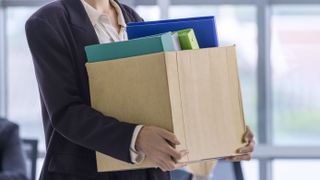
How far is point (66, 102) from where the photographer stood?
1.19 metres

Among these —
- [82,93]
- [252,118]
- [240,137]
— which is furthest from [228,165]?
[252,118]

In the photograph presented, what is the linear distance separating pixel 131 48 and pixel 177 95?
0.14m

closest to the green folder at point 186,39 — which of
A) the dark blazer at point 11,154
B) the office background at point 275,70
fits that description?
the dark blazer at point 11,154

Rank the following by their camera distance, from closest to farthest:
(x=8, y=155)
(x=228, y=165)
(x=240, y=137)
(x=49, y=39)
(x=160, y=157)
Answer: (x=160, y=157) < (x=49, y=39) < (x=240, y=137) < (x=228, y=165) < (x=8, y=155)

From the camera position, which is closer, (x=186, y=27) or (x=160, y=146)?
(x=160, y=146)

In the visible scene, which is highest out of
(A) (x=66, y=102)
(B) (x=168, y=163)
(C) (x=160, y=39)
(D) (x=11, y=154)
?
(C) (x=160, y=39)

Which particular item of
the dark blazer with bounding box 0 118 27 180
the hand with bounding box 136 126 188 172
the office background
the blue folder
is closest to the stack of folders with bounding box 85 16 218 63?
the blue folder

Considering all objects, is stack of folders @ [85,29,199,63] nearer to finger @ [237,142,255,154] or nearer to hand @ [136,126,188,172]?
hand @ [136,126,188,172]

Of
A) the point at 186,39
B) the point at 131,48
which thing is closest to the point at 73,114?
the point at 131,48

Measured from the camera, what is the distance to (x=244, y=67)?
3.99 meters

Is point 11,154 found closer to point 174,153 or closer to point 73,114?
point 73,114

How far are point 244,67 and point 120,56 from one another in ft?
9.53

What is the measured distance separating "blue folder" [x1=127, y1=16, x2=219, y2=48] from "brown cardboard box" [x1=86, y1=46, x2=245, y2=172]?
0.17ft

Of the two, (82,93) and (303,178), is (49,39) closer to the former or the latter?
(82,93)
